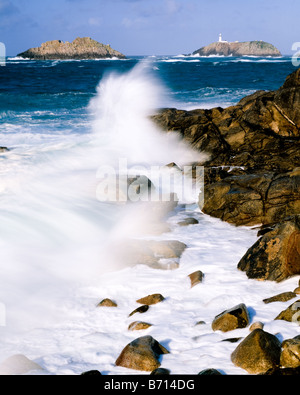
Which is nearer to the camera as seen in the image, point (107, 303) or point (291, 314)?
point (291, 314)

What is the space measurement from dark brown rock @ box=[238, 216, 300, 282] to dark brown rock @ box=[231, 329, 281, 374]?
179 cm

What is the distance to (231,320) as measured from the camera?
4082 mm

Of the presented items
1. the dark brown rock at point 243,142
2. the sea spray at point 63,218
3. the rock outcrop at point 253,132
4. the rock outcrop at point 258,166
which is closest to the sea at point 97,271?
the sea spray at point 63,218

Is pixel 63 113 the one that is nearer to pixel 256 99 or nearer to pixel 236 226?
pixel 256 99

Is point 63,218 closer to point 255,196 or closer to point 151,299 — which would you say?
point 151,299

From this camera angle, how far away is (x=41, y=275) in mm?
5961

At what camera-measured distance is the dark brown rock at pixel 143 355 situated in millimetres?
3565

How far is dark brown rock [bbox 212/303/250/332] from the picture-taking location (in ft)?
Answer: 13.3

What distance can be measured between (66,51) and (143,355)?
14005 cm

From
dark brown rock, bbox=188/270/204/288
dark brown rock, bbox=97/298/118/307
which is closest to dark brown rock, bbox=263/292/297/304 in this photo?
dark brown rock, bbox=188/270/204/288

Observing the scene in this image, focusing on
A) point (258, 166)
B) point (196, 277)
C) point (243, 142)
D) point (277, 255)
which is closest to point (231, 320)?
point (196, 277)

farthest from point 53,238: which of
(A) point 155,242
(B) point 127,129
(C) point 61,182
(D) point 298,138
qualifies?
(B) point 127,129

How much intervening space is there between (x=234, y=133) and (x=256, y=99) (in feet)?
5.03

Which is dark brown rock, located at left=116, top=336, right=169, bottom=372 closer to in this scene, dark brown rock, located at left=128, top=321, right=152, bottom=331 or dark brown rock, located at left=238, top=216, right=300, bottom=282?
dark brown rock, located at left=128, top=321, right=152, bottom=331
